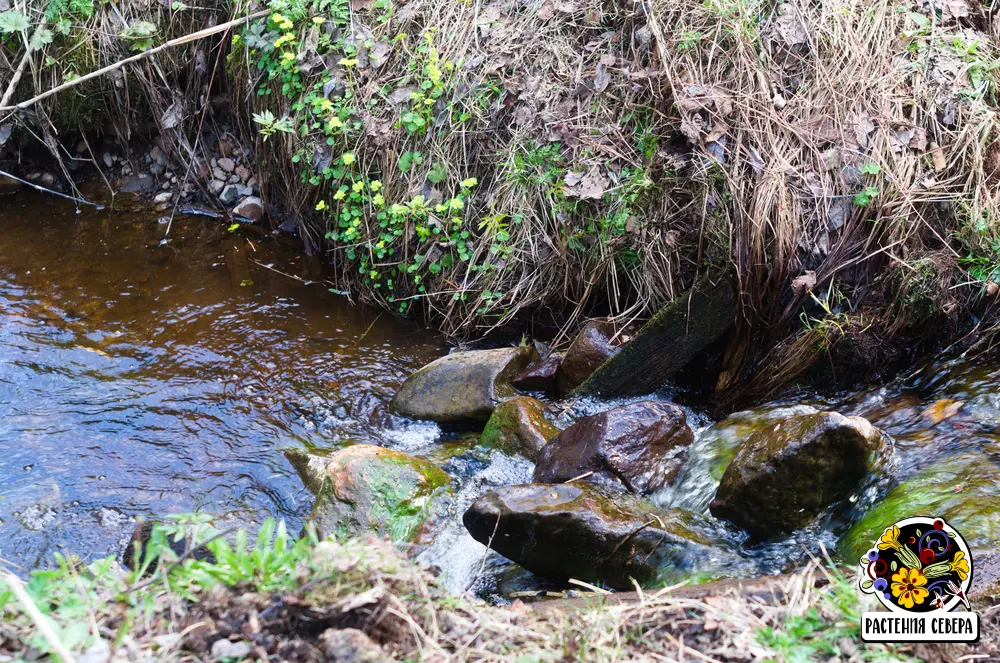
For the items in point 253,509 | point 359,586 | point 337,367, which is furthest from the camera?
point 337,367

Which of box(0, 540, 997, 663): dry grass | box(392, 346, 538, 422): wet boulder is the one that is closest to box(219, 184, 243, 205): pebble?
box(392, 346, 538, 422): wet boulder

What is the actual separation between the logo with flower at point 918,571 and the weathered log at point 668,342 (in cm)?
176

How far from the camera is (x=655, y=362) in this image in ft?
12.7

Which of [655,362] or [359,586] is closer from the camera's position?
[359,586]

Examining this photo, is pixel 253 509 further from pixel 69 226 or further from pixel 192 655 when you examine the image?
pixel 69 226

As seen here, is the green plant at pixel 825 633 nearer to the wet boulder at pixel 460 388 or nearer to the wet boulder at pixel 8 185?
the wet boulder at pixel 460 388

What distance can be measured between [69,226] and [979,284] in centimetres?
579

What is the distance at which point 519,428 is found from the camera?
12.1 feet

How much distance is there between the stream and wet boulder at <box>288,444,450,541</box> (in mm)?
137

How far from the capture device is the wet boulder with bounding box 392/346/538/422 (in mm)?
4031

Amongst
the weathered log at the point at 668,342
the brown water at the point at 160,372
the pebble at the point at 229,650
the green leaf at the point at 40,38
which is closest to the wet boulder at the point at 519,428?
the weathered log at the point at 668,342

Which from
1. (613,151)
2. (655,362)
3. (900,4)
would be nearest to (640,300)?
(655,362)

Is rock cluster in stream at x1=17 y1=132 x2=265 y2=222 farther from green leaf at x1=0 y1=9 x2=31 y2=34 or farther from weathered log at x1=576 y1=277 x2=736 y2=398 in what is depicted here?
weathered log at x1=576 y1=277 x2=736 y2=398

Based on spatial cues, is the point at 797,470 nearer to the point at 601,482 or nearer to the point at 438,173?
the point at 601,482
